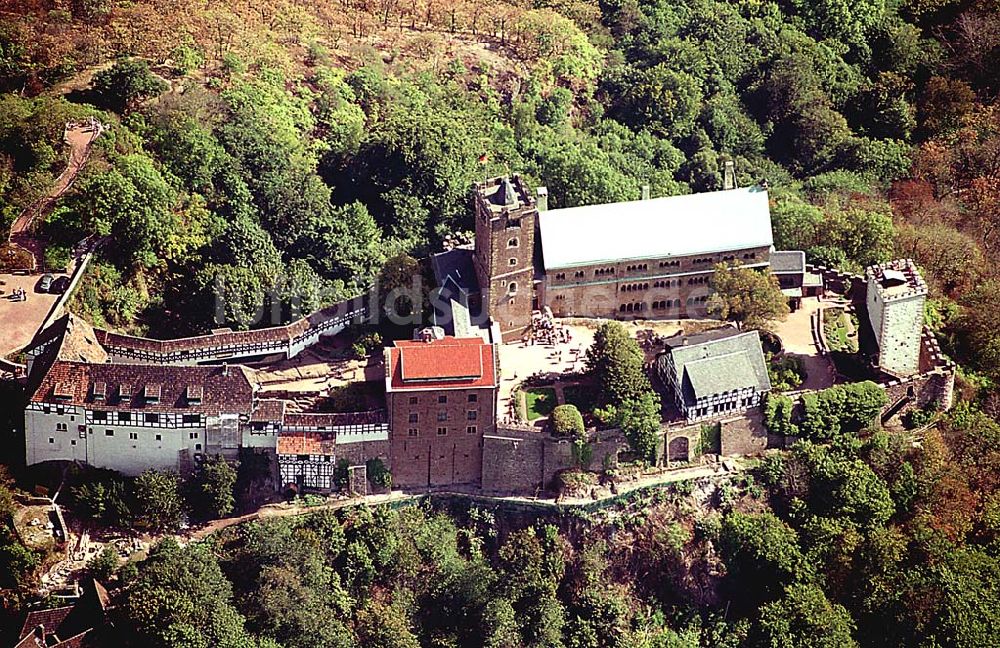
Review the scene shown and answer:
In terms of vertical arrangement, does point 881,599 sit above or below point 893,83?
below

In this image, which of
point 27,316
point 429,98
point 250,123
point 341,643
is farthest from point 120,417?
point 429,98

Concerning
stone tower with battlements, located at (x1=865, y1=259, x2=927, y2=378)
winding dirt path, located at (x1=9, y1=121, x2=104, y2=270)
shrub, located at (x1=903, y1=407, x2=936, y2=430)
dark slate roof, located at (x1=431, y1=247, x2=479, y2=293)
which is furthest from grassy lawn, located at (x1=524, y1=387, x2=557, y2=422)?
winding dirt path, located at (x1=9, y1=121, x2=104, y2=270)

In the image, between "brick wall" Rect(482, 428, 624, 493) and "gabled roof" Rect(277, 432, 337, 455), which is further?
"brick wall" Rect(482, 428, 624, 493)

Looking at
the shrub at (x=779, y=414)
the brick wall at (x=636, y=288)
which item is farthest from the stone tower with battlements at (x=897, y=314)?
the brick wall at (x=636, y=288)

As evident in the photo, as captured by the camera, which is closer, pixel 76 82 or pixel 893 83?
pixel 76 82

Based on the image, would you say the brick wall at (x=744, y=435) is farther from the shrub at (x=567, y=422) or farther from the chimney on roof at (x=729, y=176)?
the chimney on roof at (x=729, y=176)

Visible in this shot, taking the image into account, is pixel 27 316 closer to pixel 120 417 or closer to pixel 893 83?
pixel 120 417

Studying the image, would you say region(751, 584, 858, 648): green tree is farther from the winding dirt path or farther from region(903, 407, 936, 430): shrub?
the winding dirt path
